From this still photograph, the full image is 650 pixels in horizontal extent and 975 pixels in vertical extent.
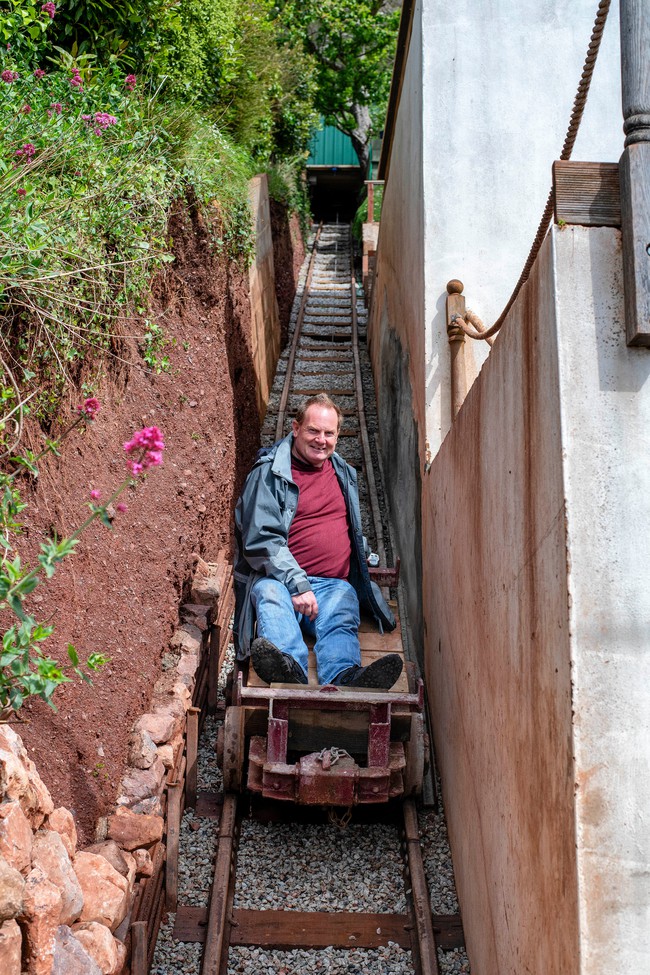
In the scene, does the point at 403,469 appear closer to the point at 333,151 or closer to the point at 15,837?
the point at 15,837

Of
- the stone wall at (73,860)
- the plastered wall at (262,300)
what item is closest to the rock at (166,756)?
the stone wall at (73,860)

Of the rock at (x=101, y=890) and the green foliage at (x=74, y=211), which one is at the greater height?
the green foliage at (x=74, y=211)

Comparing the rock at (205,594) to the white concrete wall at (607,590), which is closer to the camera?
the white concrete wall at (607,590)

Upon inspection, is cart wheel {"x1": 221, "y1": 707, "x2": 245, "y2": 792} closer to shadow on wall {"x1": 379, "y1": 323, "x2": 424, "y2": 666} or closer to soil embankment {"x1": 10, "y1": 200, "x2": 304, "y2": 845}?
soil embankment {"x1": 10, "y1": 200, "x2": 304, "y2": 845}

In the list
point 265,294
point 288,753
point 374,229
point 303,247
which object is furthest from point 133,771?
point 303,247

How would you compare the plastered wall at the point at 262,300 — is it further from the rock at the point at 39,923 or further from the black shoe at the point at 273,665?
the rock at the point at 39,923

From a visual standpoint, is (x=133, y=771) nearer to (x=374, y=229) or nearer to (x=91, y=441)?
(x=91, y=441)

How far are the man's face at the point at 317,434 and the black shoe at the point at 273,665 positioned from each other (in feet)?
4.67

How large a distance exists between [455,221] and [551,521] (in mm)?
3840

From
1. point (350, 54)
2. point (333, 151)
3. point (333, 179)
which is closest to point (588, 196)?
point (350, 54)

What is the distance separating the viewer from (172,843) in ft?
13.0

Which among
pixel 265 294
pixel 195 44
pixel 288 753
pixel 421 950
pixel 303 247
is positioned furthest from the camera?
pixel 303 247

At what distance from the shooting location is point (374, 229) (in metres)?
16.0

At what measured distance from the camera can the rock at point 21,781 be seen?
2559 millimetres
